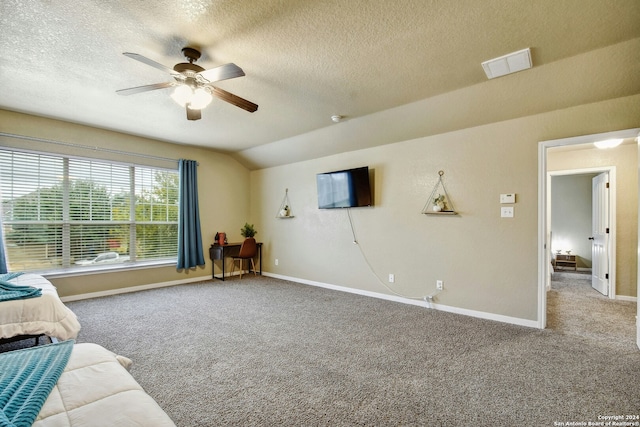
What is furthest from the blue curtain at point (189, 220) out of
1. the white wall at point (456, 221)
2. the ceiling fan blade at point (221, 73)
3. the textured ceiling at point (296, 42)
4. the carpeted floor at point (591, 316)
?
the carpeted floor at point (591, 316)

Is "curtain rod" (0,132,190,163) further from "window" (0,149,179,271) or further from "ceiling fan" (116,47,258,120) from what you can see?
"ceiling fan" (116,47,258,120)

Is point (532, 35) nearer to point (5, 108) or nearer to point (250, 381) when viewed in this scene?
point (250, 381)

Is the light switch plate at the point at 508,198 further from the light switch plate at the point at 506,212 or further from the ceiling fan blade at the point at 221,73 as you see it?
the ceiling fan blade at the point at 221,73

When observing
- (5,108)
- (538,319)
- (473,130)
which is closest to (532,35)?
(473,130)

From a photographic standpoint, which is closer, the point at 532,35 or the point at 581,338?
the point at 532,35

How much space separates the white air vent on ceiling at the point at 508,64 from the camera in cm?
245

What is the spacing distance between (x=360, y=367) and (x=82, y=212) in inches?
184

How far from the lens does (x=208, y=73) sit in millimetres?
2324

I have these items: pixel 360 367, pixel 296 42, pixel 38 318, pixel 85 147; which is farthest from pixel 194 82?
pixel 85 147

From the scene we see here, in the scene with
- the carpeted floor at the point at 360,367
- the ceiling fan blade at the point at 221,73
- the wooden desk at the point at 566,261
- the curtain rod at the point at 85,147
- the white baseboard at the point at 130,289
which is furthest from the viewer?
the wooden desk at the point at 566,261

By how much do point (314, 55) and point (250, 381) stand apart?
8.82 ft

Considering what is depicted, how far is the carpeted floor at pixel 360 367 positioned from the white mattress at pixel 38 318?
0.44 m

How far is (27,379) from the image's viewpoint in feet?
3.57

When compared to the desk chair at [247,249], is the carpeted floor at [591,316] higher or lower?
lower
